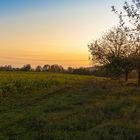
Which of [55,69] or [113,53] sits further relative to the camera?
[55,69]

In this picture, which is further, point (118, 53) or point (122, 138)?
point (118, 53)

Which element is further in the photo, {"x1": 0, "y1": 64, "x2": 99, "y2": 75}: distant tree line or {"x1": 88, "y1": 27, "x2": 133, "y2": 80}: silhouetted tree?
{"x1": 0, "y1": 64, "x2": 99, "y2": 75}: distant tree line

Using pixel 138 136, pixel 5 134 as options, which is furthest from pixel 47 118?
pixel 138 136

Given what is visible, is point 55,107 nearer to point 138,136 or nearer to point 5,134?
point 5,134

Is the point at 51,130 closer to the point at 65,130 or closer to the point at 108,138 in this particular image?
the point at 65,130

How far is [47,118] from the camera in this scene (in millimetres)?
17344

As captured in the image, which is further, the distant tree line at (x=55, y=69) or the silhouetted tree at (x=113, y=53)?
the distant tree line at (x=55, y=69)

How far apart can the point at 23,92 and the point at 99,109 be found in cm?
2361

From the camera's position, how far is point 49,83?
5416cm

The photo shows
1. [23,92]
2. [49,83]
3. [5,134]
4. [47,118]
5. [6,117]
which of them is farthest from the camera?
[49,83]

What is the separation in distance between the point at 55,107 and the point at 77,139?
8911 mm

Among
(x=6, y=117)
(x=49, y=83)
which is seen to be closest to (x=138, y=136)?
(x=6, y=117)

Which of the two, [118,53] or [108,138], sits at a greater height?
[118,53]

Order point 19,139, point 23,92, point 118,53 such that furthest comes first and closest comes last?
point 118,53 < point 23,92 < point 19,139
